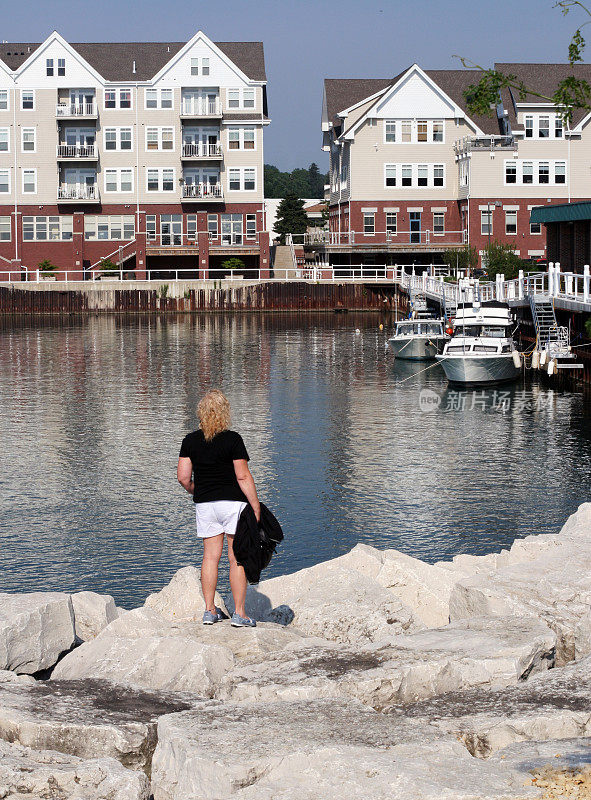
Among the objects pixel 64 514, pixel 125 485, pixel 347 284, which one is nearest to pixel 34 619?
pixel 64 514

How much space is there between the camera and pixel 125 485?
26.7 meters

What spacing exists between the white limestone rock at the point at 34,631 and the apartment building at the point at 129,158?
77.2 meters

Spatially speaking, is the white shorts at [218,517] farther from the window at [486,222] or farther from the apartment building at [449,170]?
the window at [486,222]

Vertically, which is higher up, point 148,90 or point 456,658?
point 148,90

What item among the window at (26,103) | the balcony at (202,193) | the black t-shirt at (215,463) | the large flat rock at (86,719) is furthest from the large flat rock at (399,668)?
the window at (26,103)

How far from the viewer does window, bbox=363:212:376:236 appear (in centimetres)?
8906

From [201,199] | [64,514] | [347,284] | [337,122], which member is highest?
[337,122]

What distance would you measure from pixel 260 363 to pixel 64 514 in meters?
29.7

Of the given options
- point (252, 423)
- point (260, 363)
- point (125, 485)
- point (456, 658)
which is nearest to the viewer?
point (456, 658)

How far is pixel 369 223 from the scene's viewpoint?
89188mm

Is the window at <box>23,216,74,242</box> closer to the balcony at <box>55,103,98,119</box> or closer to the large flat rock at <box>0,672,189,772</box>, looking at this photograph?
the balcony at <box>55,103,98,119</box>

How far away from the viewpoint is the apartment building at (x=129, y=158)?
87.6 metres

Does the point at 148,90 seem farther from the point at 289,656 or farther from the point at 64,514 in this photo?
the point at 289,656

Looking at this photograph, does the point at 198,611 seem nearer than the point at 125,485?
Yes
